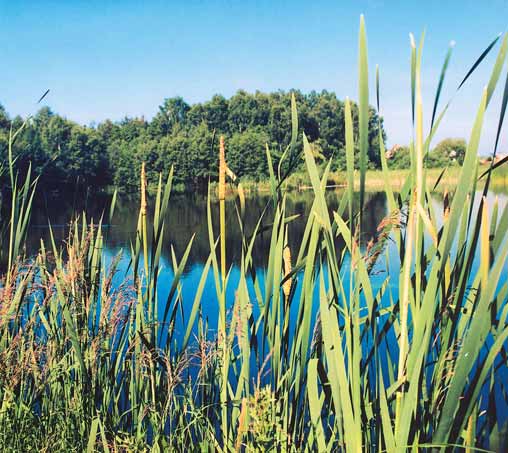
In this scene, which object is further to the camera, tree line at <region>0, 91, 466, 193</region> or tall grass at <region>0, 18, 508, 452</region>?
tree line at <region>0, 91, 466, 193</region>

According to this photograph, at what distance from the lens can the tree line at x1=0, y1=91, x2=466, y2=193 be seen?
31.6 m

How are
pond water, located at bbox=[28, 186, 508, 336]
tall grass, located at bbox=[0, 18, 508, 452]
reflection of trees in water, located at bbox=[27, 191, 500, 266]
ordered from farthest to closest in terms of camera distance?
1. reflection of trees in water, located at bbox=[27, 191, 500, 266]
2. pond water, located at bbox=[28, 186, 508, 336]
3. tall grass, located at bbox=[0, 18, 508, 452]

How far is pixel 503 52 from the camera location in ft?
2.10

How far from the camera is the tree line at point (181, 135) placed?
31.6m

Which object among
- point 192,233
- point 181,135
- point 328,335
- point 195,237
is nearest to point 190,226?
point 195,237

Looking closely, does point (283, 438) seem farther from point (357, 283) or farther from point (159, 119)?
point (159, 119)

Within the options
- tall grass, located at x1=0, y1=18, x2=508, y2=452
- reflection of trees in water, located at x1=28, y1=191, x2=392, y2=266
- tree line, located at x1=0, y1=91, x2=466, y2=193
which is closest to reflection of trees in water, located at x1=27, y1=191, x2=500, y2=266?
reflection of trees in water, located at x1=28, y1=191, x2=392, y2=266

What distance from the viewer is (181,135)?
41594 millimetres

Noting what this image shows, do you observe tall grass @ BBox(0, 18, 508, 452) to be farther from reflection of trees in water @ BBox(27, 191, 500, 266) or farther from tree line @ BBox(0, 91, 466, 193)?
tree line @ BBox(0, 91, 466, 193)

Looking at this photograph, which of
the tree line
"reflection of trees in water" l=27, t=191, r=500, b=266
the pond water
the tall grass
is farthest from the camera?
the tree line

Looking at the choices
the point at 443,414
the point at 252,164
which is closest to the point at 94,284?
the point at 443,414

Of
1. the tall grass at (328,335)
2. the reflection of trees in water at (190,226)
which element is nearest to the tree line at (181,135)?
the reflection of trees in water at (190,226)

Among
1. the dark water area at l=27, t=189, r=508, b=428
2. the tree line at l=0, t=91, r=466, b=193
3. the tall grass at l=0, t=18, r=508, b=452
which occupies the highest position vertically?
the tree line at l=0, t=91, r=466, b=193

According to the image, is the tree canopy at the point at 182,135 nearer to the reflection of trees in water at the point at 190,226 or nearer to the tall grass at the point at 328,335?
the reflection of trees in water at the point at 190,226
